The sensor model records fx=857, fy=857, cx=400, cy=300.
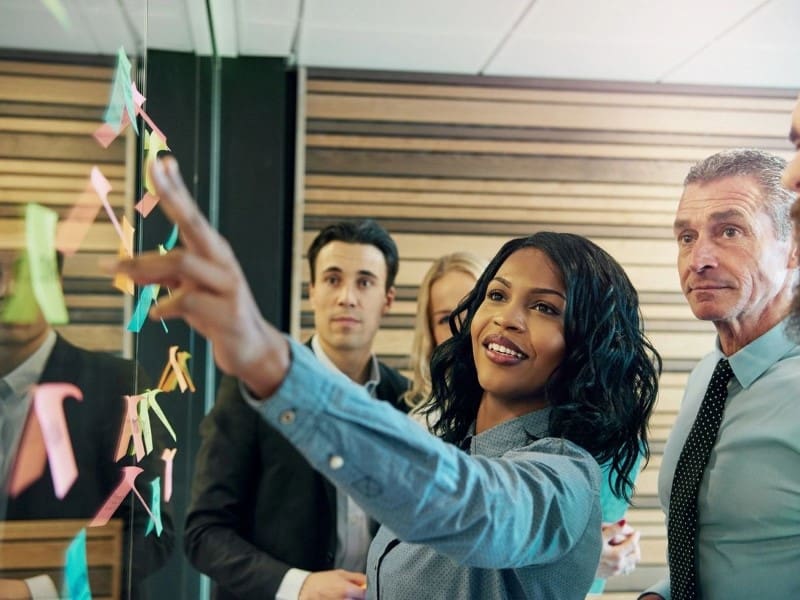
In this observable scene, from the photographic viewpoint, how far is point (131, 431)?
4.16 feet

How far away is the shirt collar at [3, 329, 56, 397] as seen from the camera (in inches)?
27.7

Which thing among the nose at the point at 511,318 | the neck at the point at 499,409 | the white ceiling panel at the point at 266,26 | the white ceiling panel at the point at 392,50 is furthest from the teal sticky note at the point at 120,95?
the white ceiling panel at the point at 392,50

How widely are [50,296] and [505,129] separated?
11.3 ft

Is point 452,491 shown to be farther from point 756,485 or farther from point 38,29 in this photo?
point 756,485

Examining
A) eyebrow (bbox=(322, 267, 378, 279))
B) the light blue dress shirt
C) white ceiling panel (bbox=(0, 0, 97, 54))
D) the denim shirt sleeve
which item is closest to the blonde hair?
eyebrow (bbox=(322, 267, 378, 279))

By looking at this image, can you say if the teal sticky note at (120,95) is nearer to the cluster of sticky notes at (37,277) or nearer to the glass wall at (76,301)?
the glass wall at (76,301)

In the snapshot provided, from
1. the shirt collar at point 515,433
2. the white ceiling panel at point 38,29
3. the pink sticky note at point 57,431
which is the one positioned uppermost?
the white ceiling panel at point 38,29

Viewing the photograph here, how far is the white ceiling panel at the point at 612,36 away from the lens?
3.08 metres

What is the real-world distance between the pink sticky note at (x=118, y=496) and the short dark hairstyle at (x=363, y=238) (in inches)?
58.0

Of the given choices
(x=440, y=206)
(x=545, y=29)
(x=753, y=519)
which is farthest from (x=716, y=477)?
(x=440, y=206)

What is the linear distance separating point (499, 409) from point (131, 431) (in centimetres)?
60

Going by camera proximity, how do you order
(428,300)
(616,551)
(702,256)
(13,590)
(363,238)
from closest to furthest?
(13,590) < (702,256) < (616,551) < (363,238) < (428,300)

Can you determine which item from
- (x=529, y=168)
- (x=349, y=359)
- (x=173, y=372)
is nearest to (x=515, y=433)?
(x=173, y=372)

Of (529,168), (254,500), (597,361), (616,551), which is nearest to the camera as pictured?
(597,361)
